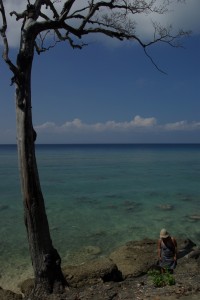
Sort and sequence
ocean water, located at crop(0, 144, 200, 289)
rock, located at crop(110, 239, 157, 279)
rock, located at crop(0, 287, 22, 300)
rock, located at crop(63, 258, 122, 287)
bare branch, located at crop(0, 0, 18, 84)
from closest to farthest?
bare branch, located at crop(0, 0, 18, 84) < rock, located at crop(0, 287, 22, 300) < rock, located at crop(63, 258, 122, 287) < rock, located at crop(110, 239, 157, 279) < ocean water, located at crop(0, 144, 200, 289)

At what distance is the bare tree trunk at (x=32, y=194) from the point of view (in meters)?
9.66

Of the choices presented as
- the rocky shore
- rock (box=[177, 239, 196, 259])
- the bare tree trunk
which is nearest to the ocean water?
the rocky shore

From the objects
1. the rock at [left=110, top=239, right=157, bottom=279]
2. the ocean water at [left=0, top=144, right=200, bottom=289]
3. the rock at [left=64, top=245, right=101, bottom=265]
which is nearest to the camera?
the rock at [left=110, top=239, right=157, bottom=279]

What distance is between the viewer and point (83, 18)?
33.1 ft

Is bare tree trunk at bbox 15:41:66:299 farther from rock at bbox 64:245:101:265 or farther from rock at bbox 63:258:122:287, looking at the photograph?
rock at bbox 64:245:101:265

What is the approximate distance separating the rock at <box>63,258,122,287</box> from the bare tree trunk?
5.11 ft

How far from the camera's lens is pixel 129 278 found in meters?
12.8

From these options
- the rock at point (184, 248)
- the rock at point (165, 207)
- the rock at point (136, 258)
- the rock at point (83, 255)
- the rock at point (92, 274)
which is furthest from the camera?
the rock at point (165, 207)

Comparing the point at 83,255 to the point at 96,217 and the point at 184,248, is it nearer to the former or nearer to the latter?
the point at 184,248

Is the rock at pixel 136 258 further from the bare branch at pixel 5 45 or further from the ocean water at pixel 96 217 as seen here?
the bare branch at pixel 5 45

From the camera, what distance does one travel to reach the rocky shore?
381 inches

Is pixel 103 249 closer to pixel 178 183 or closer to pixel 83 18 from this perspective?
pixel 83 18

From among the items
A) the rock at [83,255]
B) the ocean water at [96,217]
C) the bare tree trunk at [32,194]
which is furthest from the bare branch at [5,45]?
the rock at [83,255]

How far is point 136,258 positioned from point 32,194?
6.29 m
